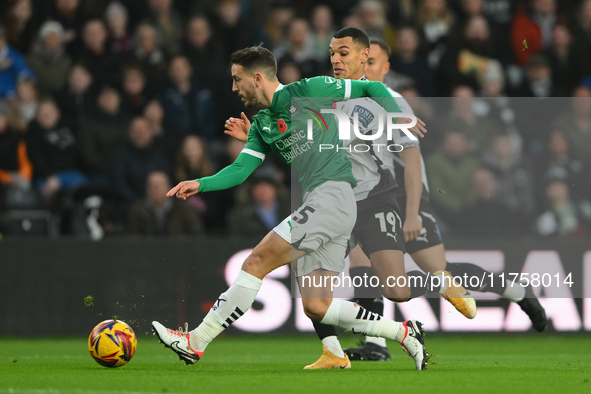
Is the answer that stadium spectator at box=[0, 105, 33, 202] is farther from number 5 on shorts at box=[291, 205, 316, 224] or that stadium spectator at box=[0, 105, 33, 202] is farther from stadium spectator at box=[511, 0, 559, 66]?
stadium spectator at box=[511, 0, 559, 66]

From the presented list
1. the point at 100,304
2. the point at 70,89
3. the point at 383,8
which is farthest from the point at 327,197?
the point at 383,8

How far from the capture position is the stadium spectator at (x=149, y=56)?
1248 centimetres

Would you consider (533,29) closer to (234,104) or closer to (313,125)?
(234,104)

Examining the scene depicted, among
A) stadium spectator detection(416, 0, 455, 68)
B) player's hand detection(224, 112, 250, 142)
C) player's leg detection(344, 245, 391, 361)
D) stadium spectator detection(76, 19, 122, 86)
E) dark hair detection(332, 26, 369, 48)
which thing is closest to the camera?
player's hand detection(224, 112, 250, 142)

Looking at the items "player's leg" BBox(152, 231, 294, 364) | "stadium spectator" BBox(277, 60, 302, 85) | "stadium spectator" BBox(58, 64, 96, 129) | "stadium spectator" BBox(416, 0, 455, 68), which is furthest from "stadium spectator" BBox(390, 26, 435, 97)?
"player's leg" BBox(152, 231, 294, 364)

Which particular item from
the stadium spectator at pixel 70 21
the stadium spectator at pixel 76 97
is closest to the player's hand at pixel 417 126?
the stadium spectator at pixel 76 97

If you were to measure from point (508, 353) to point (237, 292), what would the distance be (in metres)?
3.59

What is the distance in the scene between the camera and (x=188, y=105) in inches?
491

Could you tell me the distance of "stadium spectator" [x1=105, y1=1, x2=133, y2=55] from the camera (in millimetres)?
12664

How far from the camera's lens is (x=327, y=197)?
6574mm

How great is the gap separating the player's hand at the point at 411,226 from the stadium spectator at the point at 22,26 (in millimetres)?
7033

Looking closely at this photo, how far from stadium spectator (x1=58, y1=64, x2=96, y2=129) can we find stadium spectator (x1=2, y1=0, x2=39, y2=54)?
1.05 metres

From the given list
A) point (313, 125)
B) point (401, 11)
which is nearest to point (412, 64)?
point (401, 11)

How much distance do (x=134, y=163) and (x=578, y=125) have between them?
5312 millimetres
